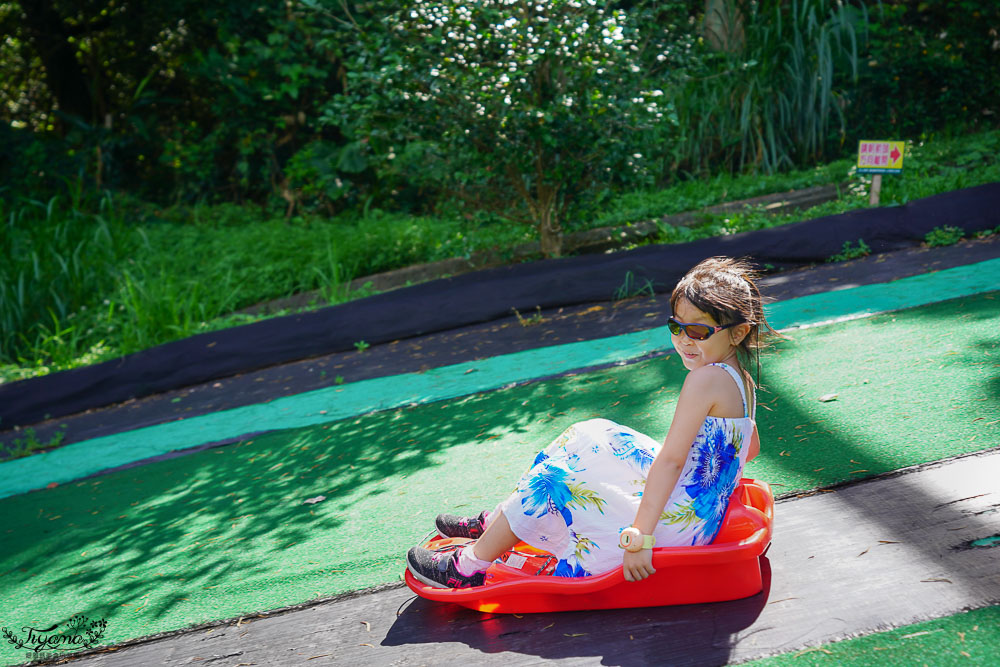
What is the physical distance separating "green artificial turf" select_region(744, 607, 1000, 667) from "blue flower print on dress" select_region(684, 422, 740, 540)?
35 cm

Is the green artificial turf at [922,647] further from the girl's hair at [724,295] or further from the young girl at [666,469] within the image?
the girl's hair at [724,295]

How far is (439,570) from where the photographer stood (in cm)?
212

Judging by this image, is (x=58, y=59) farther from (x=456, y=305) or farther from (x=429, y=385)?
(x=429, y=385)

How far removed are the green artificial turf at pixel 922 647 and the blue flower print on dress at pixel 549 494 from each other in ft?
1.90

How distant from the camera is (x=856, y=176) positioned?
7234 millimetres

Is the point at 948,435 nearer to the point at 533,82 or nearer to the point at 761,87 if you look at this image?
the point at 533,82

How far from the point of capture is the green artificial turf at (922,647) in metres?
1.60

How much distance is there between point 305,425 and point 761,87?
21.1 feet

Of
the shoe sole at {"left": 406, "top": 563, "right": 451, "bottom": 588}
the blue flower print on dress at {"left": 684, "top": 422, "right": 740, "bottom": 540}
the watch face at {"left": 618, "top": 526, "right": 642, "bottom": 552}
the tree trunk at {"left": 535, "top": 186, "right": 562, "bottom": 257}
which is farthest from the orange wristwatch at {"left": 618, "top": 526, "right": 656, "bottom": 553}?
the tree trunk at {"left": 535, "top": 186, "right": 562, "bottom": 257}

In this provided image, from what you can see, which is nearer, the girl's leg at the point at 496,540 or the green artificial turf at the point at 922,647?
the green artificial turf at the point at 922,647

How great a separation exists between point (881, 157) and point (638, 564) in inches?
200

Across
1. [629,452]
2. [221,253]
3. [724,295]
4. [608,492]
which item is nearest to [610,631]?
[608,492]

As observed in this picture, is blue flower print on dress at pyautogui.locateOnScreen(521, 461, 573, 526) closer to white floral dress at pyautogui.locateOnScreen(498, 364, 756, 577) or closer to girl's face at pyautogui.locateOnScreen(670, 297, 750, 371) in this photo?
white floral dress at pyautogui.locateOnScreen(498, 364, 756, 577)

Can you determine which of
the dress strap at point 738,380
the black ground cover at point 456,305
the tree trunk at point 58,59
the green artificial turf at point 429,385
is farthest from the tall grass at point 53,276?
the dress strap at point 738,380
